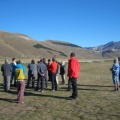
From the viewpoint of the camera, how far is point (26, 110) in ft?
38.2

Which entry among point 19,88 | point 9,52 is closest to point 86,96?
point 19,88

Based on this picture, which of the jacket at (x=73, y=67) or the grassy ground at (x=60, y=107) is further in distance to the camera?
the jacket at (x=73, y=67)

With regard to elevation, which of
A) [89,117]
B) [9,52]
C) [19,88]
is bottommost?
[89,117]

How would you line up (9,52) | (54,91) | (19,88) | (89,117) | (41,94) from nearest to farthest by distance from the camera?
(89,117) < (19,88) < (41,94) < (54,91) < (9,52)

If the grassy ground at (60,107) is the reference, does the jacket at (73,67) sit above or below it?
above

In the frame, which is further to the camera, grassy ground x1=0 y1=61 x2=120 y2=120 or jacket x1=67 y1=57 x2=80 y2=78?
jacket x1=67 y1=57 x2=80 y2=78

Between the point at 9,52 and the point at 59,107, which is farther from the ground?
the point at 9,52

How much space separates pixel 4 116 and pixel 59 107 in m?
2.56

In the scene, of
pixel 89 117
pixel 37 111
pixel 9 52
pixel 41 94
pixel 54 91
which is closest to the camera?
pixel 89 117

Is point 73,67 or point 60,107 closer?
point 60,107

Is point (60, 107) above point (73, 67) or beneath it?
beneath

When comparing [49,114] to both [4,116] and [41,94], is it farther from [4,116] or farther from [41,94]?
[41,94]

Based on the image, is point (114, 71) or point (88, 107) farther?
point (114, 71)

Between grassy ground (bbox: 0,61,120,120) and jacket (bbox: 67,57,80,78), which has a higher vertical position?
jacket (bbox: 67,57,80,78)
